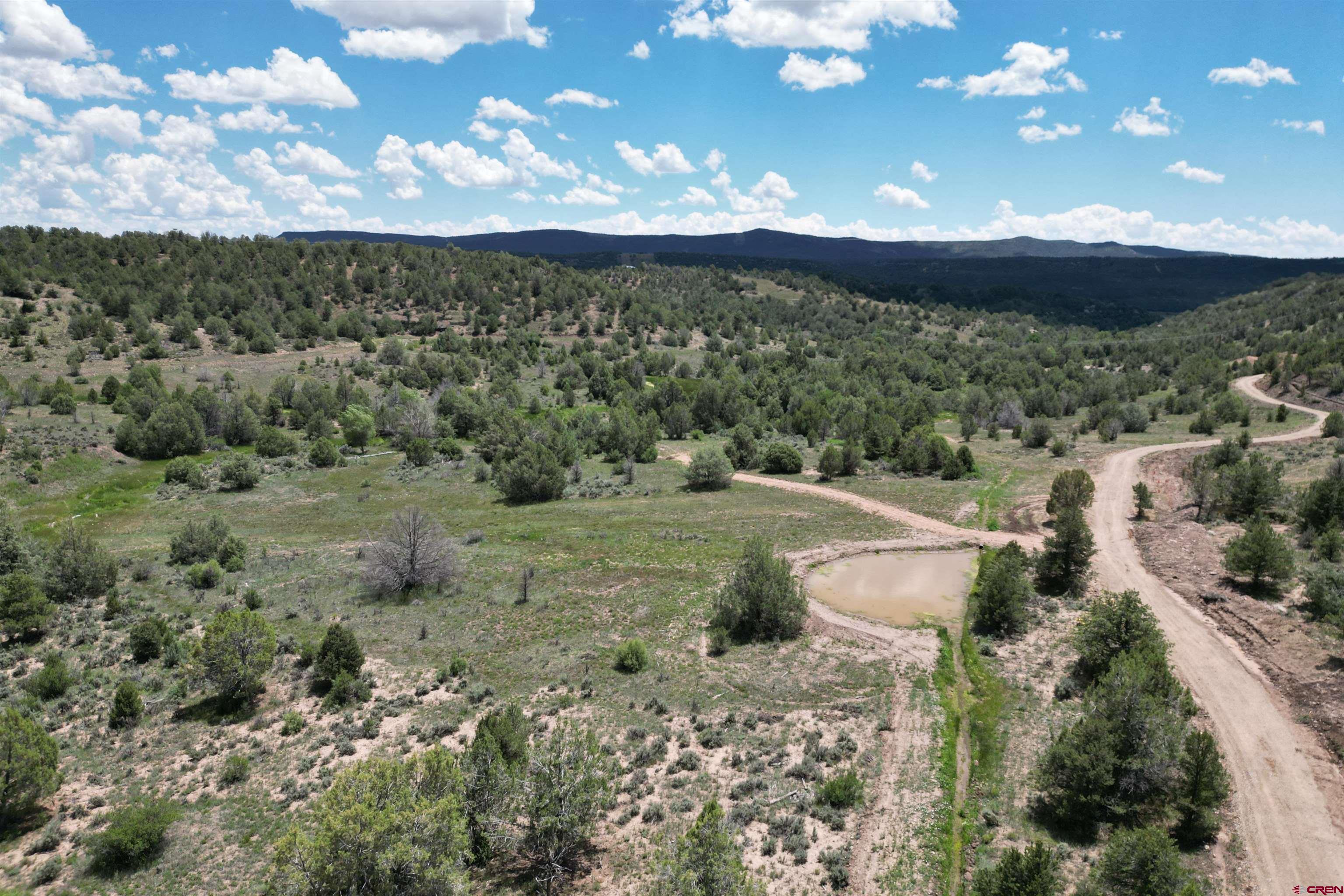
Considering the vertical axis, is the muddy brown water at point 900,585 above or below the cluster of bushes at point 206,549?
above

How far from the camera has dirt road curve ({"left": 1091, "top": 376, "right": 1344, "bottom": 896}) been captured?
677 inches

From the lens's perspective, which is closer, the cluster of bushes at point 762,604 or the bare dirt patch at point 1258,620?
the bare dirt patch at point 1258,620

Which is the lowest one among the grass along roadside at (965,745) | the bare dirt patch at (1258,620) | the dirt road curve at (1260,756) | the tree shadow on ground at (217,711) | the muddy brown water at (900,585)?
the tree shadow on ground at (217,711)

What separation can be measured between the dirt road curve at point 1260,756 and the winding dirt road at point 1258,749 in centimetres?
2

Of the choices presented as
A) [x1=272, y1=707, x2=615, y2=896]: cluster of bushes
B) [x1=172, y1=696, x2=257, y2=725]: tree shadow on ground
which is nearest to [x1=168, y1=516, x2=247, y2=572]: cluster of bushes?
[x1=172, y1=696, x2=257, y2=725]: tree shadow on ground

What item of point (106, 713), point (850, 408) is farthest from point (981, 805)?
point (850, 408)

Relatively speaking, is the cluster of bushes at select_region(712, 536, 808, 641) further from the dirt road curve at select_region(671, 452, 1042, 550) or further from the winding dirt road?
the dirt road curve at select_region(671, 452, 1042, 550)

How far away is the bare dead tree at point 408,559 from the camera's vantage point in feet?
117

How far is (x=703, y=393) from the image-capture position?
90125 millimetres

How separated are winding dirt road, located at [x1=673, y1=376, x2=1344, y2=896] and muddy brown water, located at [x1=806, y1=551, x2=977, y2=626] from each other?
236 cm

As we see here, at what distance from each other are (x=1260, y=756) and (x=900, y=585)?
A: 678 inches

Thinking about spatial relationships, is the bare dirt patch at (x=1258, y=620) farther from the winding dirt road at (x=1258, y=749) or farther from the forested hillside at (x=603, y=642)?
the winding dirt road at (x=1258, y=749)

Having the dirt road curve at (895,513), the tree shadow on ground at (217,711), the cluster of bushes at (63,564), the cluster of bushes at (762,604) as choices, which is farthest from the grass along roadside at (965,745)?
the cluster of bushes at (63,564)

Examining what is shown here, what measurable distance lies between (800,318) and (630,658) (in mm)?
152235
